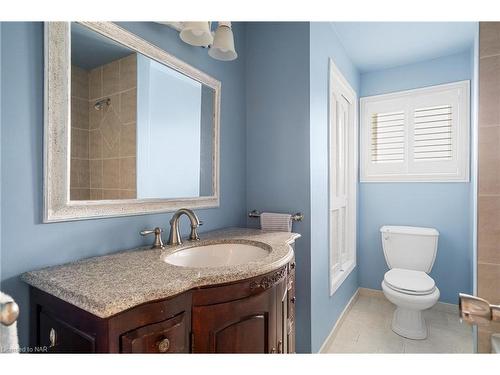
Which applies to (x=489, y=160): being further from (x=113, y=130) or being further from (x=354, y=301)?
(x=113, y=130)

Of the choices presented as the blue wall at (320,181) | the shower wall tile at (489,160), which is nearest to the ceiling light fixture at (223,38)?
the blue wall at (320,181)

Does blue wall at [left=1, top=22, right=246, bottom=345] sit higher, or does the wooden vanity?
blue wall at [left=1, top=22, right=246, bottom=345]

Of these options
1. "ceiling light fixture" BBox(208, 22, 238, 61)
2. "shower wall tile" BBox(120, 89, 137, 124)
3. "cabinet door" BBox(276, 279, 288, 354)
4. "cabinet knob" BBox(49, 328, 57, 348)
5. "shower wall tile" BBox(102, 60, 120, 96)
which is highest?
"ceiling light fixture" BBox(208, 22, 238, 61)

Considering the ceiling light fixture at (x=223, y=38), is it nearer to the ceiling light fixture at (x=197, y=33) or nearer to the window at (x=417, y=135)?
the ceiling light fixture at (x=197, y=33)

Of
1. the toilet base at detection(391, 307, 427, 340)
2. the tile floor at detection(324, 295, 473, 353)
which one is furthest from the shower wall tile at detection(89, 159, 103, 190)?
the toilet base at detection(391, 307, 427, 340)

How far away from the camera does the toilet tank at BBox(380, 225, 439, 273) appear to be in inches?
84.7

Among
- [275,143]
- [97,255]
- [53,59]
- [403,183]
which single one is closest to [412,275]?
[403,183]

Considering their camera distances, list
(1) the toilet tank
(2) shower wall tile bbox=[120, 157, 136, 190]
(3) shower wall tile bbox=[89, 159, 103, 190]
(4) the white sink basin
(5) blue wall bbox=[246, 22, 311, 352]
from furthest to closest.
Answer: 1. (1) the toilet tank
2. (5) blue wall bbox=[246, 22, 311, 352]
3. (4) the white sink basin
4. (2) shower wall tile bbox=[120, 157, 136, 190]
5. (3) shower wall tile bbox=[89, 159, 103, 190]

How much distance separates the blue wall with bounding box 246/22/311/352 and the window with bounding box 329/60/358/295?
0.40 metres

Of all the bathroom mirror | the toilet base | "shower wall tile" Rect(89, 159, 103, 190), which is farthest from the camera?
the toilet base

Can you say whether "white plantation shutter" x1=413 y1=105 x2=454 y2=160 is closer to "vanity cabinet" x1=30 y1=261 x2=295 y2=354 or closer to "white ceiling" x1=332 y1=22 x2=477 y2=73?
"white ceiling" x1=332 y1=22 x2=477 y2=73

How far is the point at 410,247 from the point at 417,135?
1.05m

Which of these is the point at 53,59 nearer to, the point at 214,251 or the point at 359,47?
the point at 214,251

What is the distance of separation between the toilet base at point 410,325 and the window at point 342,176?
490 millimetres
